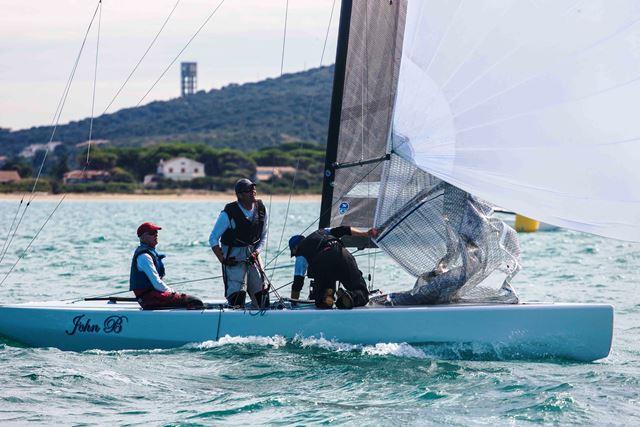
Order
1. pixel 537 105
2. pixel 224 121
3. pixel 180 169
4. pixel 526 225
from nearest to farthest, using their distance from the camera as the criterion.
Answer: pixel 537 105, pixel 526 225, pixel 180 169, pixel 224 121

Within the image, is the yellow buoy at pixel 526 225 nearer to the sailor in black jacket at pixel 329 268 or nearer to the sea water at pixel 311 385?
the sea water at pixel 311 385

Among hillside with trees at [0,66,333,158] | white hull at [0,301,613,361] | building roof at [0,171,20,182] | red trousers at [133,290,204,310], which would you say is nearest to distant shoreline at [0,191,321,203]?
building roof at [0,171,20,182]

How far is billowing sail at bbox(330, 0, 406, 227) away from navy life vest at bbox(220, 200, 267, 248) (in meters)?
0.75

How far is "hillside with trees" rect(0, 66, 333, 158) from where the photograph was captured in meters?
110

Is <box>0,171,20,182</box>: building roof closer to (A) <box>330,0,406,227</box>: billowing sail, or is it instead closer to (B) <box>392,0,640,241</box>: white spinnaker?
(A) <box>330,0,406,227</box>: billowing sail

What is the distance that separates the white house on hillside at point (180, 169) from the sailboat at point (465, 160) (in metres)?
68.7

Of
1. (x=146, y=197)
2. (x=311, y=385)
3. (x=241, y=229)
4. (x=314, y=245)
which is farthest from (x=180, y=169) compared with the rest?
(x=311, y=385)

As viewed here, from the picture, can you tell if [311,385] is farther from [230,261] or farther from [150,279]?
[150,279]

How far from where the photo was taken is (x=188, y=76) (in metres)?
164

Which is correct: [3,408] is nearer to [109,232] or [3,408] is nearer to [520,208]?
[520,208]

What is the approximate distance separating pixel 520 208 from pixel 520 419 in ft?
5.45

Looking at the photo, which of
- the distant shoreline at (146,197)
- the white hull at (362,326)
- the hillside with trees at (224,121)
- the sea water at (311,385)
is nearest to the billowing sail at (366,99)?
the white hull at (362,326)

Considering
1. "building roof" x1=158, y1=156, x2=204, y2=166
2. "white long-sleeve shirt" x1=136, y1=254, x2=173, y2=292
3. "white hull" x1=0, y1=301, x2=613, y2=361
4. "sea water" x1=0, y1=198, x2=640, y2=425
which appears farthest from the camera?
"building roof" x1=158, y1=156, x2=204, y2=166

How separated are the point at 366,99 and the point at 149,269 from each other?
2.19 meters
